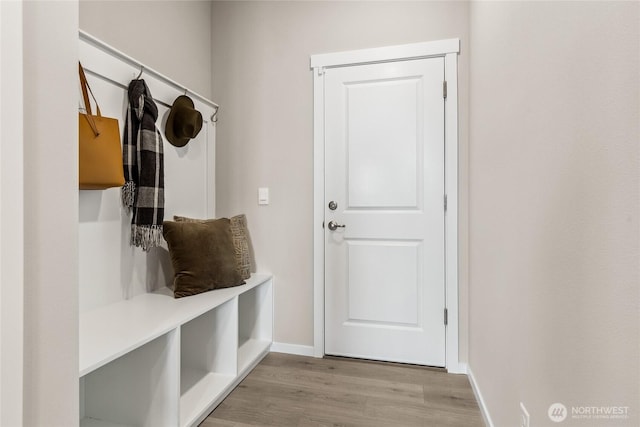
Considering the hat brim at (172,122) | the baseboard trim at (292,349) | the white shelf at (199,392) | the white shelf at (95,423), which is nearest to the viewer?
the white shelf at (95,423)

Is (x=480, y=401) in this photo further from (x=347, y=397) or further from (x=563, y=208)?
(x=563, y=208)

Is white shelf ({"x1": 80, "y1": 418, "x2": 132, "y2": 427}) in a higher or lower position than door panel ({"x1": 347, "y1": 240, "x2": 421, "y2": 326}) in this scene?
lower

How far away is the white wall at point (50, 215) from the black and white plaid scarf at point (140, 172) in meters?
0.91

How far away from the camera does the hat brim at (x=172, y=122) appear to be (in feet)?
6.68

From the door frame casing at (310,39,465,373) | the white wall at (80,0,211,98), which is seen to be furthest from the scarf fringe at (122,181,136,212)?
the door frame casing at (310,39,465,373)

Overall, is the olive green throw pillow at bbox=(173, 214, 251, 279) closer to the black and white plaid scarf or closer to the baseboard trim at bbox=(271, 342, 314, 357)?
the black and white plaid scarf

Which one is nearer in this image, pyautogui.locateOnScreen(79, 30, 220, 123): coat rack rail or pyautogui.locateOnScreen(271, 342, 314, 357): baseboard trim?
pyautogui.locateOnScreen(79, 30, 220, 123): coat rack rail

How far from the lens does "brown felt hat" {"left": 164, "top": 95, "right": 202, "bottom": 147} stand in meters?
2.04

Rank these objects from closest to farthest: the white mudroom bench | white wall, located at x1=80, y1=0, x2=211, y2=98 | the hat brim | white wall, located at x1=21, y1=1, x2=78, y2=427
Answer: white wall, located at x1=21, y1=1, x2=78, y2=427 < the white mudroom bench < white wall, located at x1=80, y1=0, x2=211, y2=98 < the hat brim

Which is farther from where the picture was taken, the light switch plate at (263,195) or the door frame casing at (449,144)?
the light switch plate at (263,195)

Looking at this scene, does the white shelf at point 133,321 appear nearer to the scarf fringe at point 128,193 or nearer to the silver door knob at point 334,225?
the scarf fringe at point 128,193

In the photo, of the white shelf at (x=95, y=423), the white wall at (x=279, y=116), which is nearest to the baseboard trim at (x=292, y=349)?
the white wall at (x=279, y=116)

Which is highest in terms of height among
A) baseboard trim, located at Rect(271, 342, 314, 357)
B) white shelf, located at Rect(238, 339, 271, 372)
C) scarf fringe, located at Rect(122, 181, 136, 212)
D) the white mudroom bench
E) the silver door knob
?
scarf fringe, located at Rect(122, 181, 136, 212)
